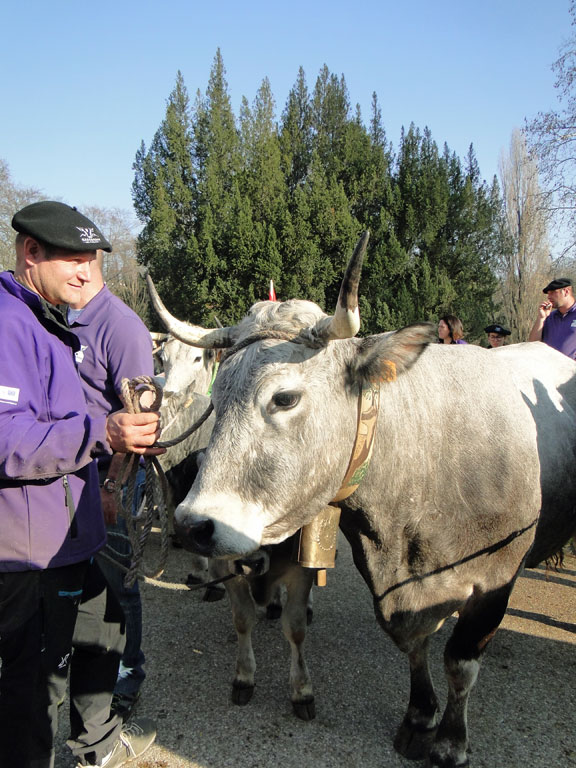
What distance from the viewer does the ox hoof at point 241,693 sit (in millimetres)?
3150

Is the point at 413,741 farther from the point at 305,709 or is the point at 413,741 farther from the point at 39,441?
the point at 39,441

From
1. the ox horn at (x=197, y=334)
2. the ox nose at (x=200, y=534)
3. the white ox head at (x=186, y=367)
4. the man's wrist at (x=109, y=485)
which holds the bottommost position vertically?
the ox nose at (x=200, y=534)

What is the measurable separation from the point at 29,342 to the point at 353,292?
116cm

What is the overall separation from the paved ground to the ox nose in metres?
1.49

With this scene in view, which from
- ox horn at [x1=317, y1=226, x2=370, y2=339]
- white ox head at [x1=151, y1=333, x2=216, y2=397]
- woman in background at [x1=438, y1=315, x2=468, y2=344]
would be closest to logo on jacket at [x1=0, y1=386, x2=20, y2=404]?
ox horn at [x1=317, y1=226, x2=370, y2=339]

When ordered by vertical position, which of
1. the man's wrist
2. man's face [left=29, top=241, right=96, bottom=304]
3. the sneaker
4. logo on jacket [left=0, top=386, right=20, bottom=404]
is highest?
man's face [left=29, top=241, right=96, bottom=304]

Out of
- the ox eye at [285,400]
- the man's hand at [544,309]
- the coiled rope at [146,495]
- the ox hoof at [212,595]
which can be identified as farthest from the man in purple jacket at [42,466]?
the man's hand at [544,309]

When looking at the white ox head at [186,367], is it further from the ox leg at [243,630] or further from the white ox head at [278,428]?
the white ox head at [278,428]

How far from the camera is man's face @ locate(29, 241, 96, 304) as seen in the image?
6.63ft

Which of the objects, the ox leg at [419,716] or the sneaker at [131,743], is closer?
the sneaker at [131,743]

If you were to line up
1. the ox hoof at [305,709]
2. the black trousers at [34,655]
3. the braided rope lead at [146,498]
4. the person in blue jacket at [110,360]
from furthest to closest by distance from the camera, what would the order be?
the ox hoof at [305,709] < the person in blue jacket at [110,360] < the braided rope lead at [146,498] < the black trousers at [34,655]

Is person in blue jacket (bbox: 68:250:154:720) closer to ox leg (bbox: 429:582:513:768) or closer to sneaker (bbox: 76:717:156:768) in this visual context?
sneaker (bbox: 76:717:156:768)

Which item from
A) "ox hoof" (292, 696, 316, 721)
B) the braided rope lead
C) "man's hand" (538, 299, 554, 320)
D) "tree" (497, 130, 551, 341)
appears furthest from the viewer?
"tree" (497, 130, 551, 341)

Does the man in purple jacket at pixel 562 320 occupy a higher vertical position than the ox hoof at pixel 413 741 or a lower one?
higher
